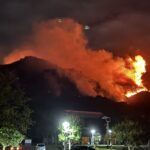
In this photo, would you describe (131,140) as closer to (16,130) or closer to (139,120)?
(139,120)

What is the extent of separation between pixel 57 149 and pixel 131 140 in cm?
2543

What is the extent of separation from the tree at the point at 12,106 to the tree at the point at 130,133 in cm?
2905

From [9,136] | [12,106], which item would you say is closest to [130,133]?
[12,106]

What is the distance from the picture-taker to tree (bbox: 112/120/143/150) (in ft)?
337

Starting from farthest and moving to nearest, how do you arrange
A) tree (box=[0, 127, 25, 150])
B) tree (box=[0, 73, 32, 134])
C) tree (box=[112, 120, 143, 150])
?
tree (box=[112, 120, 143, 150]) → tree (box=[0, 73, 32, 134]) → tree (box=[0, 127, 25, 150])

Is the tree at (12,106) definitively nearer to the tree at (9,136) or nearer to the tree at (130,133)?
the tree at (9,136)

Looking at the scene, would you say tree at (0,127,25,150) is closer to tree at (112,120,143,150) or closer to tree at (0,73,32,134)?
tree at (0,73,32,134)

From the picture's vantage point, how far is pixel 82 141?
514 ft

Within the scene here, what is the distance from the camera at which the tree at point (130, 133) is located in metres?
103

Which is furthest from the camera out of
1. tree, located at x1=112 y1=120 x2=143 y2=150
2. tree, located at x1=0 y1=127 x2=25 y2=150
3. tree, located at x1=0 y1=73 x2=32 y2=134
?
tree, located at x1=112 y1=120 x2=143 y2=150

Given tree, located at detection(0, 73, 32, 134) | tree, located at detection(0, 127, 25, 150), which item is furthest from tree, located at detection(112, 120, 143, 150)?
tree, located at detection(0, 127, 25, 150)

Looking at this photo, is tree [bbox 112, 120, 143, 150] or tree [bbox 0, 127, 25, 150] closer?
tree [bbox 0, 127, 25, 150]

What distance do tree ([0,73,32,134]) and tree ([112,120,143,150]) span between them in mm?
29046

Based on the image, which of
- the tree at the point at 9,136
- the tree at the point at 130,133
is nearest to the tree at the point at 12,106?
the tree at the point at 9,136
